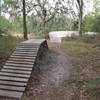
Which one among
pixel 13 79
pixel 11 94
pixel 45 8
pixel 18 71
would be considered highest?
pixel 45 8

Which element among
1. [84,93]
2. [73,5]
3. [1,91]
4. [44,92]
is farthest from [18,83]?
[73,5]

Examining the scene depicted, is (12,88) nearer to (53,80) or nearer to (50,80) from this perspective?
(50,80)

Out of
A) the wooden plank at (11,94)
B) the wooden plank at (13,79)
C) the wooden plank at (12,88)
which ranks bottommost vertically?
the wooden plank at (11,94)

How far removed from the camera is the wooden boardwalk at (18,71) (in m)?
5.22

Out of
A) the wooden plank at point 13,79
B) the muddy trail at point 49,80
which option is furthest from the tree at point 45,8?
the wooden plank at point 13,79

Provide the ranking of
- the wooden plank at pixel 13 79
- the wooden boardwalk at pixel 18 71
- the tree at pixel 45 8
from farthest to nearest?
the tree at pixel 45 8
the wooden plank at pixel 13 79
the wooden boardwalk at pixel 18 71

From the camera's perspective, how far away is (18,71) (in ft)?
20.1

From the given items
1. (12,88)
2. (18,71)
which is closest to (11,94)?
(12,88)

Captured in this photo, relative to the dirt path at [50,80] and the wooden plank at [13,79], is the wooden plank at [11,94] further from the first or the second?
the wooden plank at [13,79]

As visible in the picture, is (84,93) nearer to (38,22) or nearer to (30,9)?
(30,9)

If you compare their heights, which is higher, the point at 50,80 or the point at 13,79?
the point at 13,79

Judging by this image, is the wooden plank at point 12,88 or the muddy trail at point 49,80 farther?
the wooden plank at point 12,88

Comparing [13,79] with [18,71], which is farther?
[18,71]

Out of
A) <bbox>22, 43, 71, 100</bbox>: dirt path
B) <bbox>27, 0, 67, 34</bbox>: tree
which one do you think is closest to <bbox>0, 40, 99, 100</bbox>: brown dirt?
<bbox>22, 43, 71, 100</bbox>: dirt path
